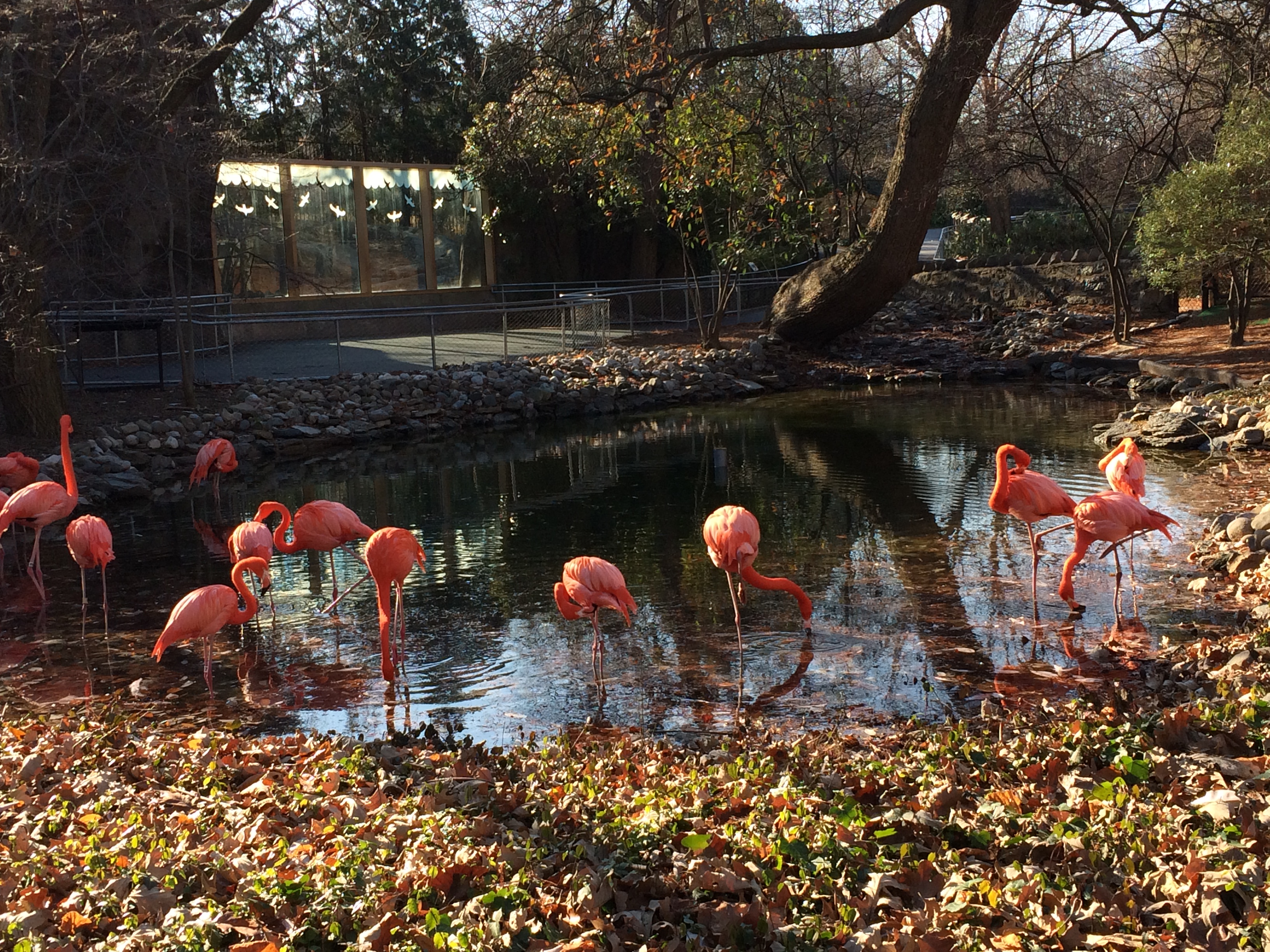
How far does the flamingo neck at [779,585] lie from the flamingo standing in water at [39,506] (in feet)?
17.9

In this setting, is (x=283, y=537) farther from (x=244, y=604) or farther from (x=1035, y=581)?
(x=1035, y=581)

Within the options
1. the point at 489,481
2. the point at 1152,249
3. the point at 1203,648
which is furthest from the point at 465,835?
the point at 1152,249

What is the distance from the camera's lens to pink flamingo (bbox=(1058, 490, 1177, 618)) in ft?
23.2

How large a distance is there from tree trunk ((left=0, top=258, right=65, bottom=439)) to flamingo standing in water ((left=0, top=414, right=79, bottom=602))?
13.3 feet

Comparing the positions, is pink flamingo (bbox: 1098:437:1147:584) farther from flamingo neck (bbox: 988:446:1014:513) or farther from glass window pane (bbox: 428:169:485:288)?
glass window pane (bbox: 428:169:485:288)

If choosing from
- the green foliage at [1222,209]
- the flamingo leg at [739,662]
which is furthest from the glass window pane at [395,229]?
the flamingo leg at [739,662]

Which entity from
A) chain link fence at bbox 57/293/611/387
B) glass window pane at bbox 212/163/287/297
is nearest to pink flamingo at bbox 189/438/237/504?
chain link fence at bbox 57/293/611/387

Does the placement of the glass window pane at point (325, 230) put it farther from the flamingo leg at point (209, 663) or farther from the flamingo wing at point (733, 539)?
the flamingo wing at point (733, 539)

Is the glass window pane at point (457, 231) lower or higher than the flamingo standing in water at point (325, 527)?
higher

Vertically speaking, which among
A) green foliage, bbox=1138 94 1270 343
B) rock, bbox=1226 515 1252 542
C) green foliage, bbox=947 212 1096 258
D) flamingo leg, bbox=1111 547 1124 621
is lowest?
flamingo leg, bbox=1111 547 1124 621

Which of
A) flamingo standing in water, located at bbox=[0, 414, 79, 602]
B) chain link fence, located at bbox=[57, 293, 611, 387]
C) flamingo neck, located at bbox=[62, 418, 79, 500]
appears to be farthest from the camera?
chain link fence, located at bbox=[57, 293, 611, 387]

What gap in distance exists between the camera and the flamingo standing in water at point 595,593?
21.6 ft

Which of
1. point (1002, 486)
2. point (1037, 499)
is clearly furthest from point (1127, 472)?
point (1002, 486)

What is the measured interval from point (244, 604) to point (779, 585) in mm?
3367
